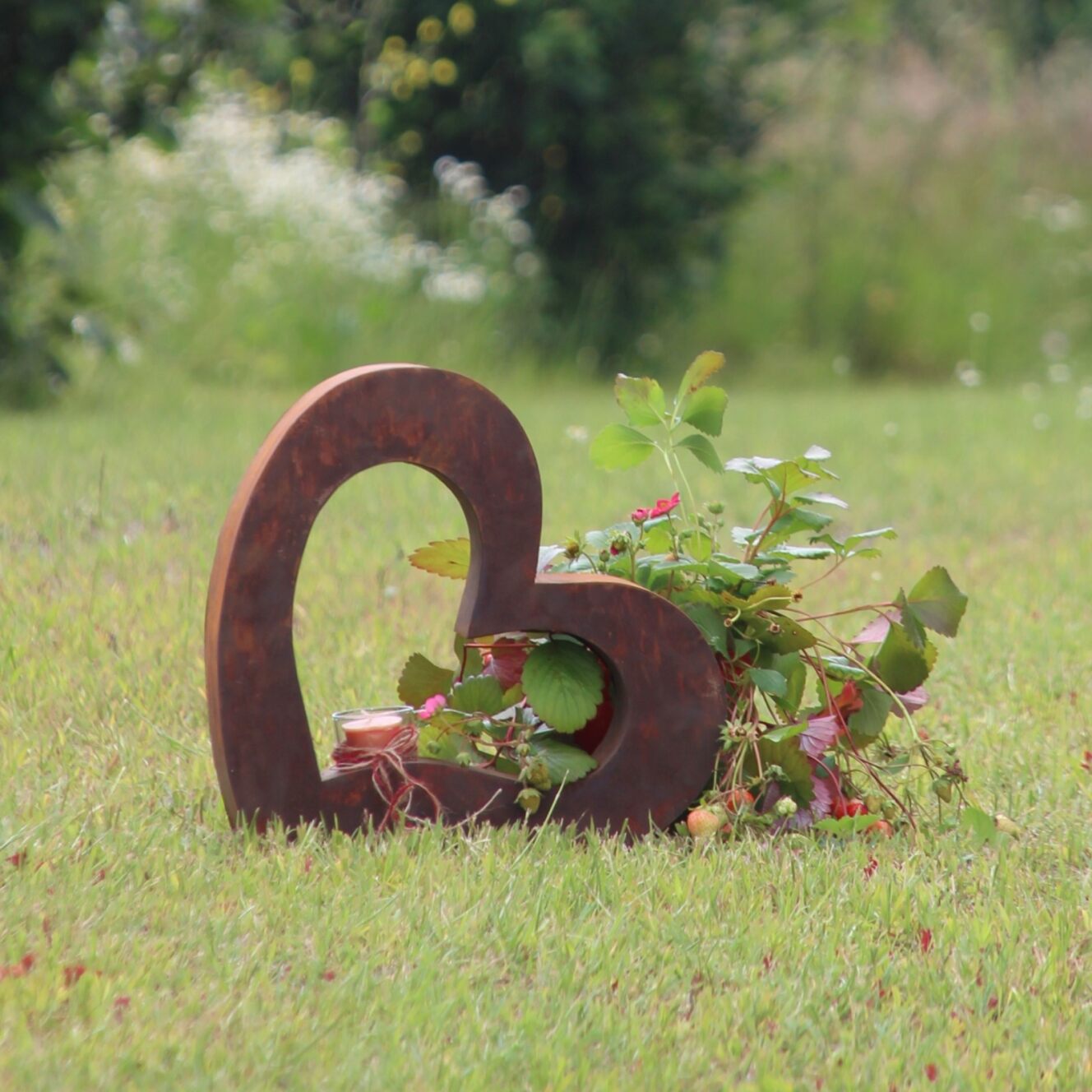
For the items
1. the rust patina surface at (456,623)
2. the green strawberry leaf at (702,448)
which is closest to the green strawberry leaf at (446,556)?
the rust patina surface at (456,623)

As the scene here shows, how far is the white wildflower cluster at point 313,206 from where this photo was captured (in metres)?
8.26

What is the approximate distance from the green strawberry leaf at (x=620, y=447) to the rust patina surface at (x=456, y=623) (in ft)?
0.79

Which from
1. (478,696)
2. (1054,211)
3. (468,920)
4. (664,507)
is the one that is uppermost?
(664,507)

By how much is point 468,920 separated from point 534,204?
797 centimetres

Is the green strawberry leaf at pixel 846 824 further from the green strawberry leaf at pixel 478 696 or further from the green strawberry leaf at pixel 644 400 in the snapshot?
the green strawberry leaf at pixel 644 400

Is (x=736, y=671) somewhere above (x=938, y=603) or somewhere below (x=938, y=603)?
below

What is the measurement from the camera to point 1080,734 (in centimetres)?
268

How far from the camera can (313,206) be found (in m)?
8.44

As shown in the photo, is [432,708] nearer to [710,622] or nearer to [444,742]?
[444,742]

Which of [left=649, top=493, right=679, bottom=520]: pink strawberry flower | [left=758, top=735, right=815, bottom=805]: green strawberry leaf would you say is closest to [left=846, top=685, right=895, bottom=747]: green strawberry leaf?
[left=758, top=735, right=815, bottom=805]: green strawberry leaf

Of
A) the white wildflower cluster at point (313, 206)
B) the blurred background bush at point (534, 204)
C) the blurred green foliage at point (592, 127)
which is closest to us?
the blurred background bush at point (534, 204)

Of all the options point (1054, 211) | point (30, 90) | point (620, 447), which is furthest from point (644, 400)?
point (1054, 211)

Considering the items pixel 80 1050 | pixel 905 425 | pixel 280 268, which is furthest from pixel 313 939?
pixel 280 268

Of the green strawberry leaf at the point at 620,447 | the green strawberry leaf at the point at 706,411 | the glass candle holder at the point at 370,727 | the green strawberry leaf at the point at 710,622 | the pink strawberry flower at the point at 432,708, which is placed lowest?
the glass candle holder at the point at 370,727
